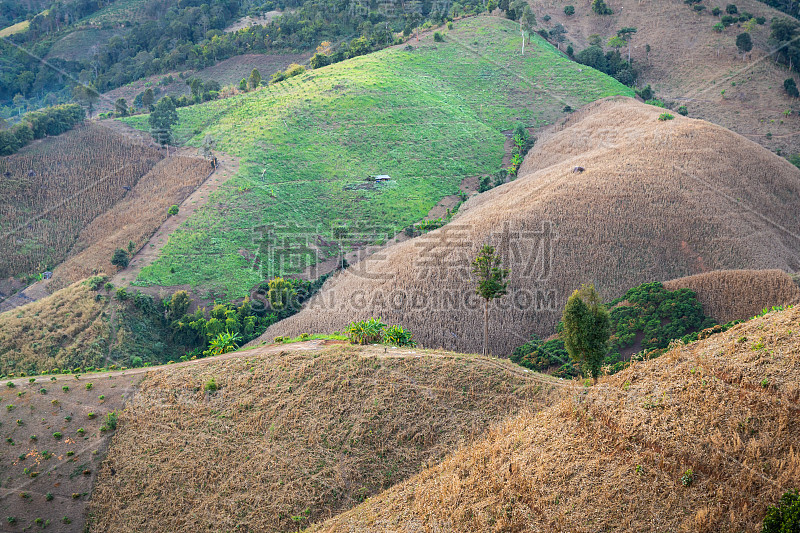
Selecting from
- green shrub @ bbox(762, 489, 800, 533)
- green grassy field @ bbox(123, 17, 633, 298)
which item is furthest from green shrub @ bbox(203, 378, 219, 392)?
green shrub @ bbox(762, 489, 800, 533)

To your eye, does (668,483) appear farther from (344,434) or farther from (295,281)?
(295,281)

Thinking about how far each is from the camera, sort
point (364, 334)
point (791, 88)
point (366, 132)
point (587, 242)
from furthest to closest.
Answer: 1. point (791, 88)
2. point (366, 132)
3. point (587, 242)
4. point (364, 334)

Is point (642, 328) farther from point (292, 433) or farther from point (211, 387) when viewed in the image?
point (211, 387)

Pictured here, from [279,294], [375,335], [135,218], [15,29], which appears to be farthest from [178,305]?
[15,29]

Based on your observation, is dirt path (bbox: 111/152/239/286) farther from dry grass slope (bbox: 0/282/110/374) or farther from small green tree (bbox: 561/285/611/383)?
small green tree (bbox: 561/285/611/383)

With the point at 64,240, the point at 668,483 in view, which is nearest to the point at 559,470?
the point at 668,483

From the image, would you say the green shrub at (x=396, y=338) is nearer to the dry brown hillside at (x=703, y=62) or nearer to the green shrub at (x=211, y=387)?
the green shrub at (x=211, y=387)

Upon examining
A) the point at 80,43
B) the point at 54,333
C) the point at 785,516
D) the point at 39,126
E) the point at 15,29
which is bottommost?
the point at 54,333
